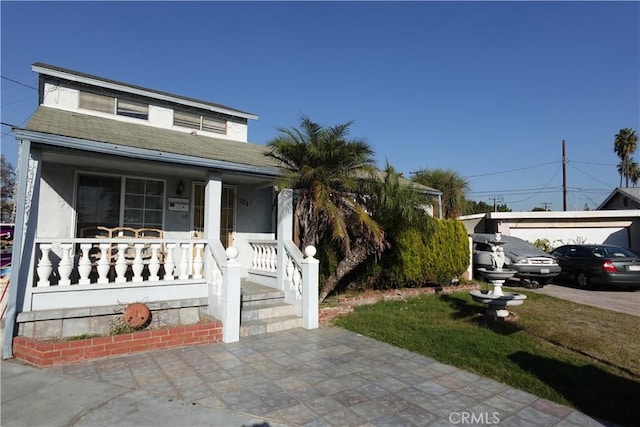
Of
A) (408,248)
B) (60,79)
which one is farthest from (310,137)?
(60,79)

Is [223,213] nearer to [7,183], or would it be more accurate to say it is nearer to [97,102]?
[97,102]

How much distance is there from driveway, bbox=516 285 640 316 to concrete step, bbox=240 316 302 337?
25.4 ft

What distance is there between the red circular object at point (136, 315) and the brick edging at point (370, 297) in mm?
3209

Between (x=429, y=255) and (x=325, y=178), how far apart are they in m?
4.56

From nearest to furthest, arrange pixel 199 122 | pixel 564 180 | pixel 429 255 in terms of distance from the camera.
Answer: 1. pixel 429 255
2. pixel 199 122
3. pixel 564 180

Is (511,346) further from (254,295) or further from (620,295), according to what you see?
(620,295)

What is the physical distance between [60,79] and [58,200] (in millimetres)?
3992

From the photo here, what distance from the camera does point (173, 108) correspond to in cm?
1103

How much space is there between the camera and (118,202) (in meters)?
8.23

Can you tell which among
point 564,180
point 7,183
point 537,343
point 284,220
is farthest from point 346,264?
point 7,183

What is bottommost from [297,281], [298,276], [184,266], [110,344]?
[110,344]

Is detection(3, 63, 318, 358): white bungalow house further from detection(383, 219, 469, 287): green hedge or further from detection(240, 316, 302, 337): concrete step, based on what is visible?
detection(383, 219, 469, 287): green hedge

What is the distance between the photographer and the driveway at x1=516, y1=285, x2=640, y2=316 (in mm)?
9305

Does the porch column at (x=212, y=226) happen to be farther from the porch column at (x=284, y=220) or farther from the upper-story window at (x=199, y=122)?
the upper-story window at (x=199, y=122)
